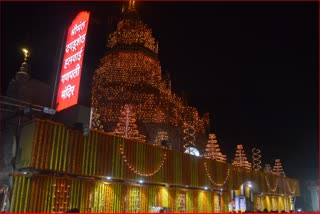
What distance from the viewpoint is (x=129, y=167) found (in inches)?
589

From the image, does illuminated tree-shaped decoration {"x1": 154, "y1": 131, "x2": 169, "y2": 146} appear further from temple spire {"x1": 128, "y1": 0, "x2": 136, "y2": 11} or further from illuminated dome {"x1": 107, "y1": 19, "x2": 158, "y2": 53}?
temple spire {"x1": 128, "y1": 0, "x2": 136, "y2": 11}

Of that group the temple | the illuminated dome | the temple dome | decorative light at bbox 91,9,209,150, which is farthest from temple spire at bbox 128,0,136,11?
the temple

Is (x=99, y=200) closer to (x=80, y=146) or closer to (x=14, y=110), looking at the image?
(x=80, y=146)

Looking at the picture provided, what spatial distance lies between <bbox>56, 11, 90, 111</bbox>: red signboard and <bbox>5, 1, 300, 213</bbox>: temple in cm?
123

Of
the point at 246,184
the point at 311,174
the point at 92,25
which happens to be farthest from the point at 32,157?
the point at 311,174

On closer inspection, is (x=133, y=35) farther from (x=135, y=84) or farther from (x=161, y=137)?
(x=161, y=137)

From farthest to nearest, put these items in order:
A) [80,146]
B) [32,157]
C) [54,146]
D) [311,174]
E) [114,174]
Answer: [311,174] < [114,174] < [80,146] < [54,146] < [32,157]

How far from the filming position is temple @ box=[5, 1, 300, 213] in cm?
1191

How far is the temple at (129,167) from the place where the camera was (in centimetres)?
1191

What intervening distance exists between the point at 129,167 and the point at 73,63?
17.9 feet

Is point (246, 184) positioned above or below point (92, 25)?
below

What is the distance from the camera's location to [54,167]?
39.6 feet

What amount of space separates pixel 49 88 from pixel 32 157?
460cm

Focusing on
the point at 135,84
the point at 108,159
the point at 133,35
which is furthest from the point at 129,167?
the point at 133,35
